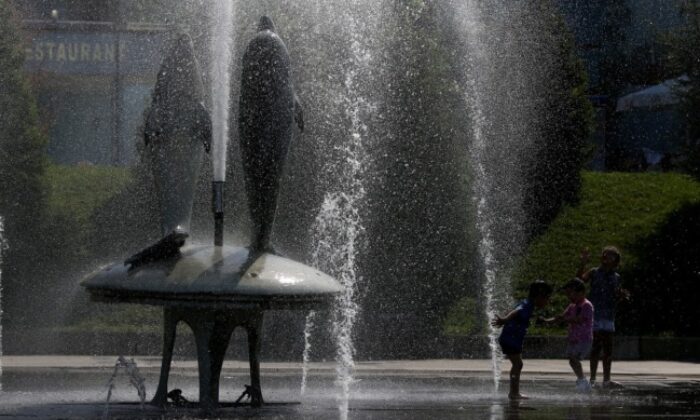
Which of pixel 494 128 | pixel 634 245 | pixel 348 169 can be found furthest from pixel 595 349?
pixel 494 128

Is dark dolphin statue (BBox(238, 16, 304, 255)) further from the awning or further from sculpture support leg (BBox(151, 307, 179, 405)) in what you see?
the awning

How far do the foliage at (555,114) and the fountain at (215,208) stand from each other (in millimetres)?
17701

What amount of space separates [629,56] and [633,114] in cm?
373

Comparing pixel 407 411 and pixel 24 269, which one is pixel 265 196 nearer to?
pixel 407 411

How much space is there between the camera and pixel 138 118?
3925 centimetres

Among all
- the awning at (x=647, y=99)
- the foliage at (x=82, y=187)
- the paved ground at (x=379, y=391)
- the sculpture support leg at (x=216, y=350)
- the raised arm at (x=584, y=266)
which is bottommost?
the paved ground at (x=379, y=391)

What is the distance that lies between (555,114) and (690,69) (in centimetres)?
266

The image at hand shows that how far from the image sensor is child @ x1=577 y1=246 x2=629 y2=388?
15.3m

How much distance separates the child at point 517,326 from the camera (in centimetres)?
1275

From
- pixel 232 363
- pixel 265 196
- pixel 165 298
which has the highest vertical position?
pixel 265 196

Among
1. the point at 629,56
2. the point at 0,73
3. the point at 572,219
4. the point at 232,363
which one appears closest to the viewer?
the point at 232,363

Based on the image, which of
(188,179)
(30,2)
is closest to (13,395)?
(188,179)

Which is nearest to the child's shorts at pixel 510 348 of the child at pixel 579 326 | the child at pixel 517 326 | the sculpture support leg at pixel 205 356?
the child at pixel 517 326

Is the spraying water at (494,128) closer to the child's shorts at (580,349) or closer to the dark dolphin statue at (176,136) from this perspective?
the child's shorts at (580,349)
